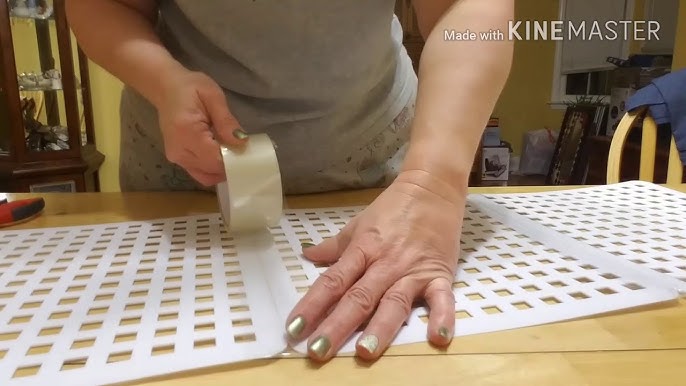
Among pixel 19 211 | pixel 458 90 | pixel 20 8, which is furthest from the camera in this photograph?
pixel 20 8

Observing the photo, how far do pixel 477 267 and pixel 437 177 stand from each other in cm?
8

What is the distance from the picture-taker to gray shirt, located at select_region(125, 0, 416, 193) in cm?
63

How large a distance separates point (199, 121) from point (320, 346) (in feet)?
0.85

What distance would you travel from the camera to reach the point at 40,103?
1.95m

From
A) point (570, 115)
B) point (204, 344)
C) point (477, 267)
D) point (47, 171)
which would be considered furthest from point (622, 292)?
point (570, 115)

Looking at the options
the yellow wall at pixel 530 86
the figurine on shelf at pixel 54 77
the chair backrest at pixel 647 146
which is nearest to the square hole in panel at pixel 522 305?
the chair backrest at pixel 647 146

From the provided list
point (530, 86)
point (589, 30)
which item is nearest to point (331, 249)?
point (530, 86)

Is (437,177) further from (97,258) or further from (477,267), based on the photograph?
(97,258)

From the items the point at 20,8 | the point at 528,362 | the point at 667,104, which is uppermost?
the point at 20,8

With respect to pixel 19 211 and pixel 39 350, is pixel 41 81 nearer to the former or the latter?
pixel 19 211

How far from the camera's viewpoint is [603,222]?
60cm

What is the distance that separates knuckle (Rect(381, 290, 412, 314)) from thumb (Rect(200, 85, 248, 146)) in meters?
0.21

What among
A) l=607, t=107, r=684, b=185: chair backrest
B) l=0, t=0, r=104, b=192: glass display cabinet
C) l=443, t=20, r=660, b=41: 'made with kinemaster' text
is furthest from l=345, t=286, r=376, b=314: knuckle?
l=443, t=20, r=660, b=41: 'made with kinemaster' text

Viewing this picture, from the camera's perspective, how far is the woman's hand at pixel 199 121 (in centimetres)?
52
